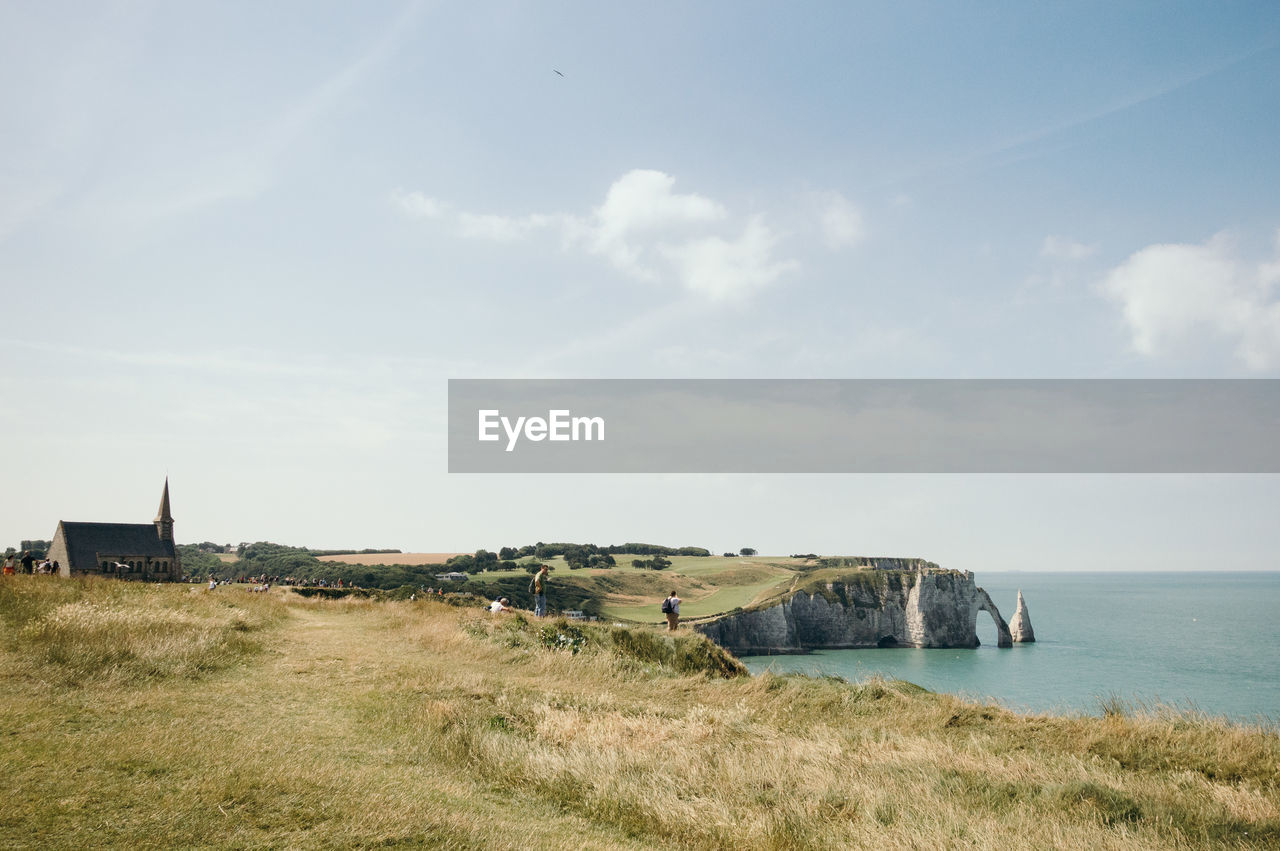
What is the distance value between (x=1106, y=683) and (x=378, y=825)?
8563 centimetres

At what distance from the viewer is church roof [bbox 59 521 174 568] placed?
218 ft

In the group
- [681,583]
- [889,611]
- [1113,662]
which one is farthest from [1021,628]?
[681,583]

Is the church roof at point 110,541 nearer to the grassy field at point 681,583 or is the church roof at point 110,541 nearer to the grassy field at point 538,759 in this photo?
the grassy field at point 681,583

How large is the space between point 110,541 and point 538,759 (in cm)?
8175

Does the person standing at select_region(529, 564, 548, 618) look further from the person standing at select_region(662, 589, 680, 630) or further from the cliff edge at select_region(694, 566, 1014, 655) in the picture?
the cliff edge at select_region(694, 566, 1014, 655)

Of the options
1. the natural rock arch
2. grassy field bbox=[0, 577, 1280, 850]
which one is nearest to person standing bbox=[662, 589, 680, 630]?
grassy field bbox=[0, 577, 1280, 850]

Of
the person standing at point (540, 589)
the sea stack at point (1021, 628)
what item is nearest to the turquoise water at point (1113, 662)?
the sea stack at point (1021, 628)

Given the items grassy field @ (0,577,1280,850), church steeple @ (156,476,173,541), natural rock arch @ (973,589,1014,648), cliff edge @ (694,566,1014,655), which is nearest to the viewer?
grassy field @ (0,577,1280,850)

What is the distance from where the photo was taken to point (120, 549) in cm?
7131

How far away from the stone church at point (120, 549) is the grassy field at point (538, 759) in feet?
208

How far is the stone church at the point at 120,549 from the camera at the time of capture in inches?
2601

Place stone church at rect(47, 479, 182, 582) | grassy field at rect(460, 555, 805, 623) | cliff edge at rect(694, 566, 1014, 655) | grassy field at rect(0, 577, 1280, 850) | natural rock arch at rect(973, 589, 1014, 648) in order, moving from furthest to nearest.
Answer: cliff edge at rect(694, 566, 1014, 655)
natural rock arch at rect(973, 589, 1014, 648)
grassy field at rect(460, 555, 805, 623)
stone church at rect(47, 479, 182, 582)
grassy field at rect(0, 577, 1280, 850)

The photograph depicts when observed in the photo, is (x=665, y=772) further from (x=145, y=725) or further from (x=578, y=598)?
(x=578, y=598)

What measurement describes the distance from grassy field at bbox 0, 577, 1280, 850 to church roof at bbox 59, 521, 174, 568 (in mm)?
63703
